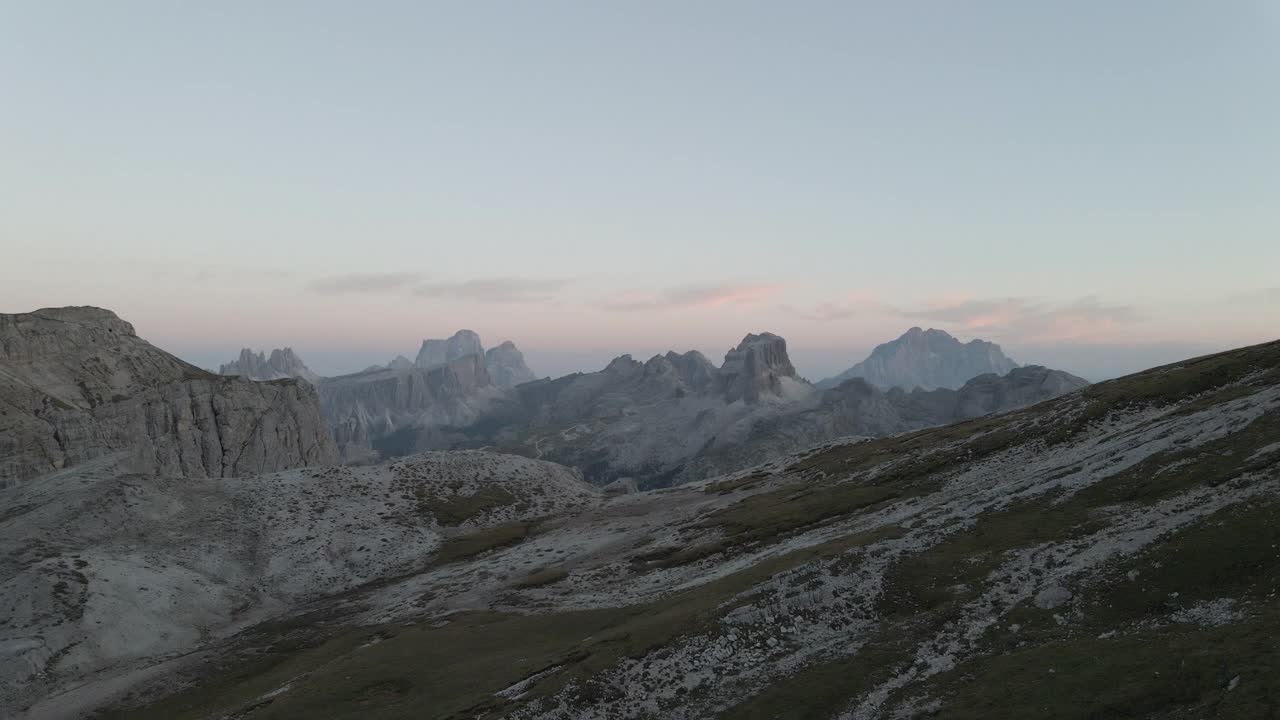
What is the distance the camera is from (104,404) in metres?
167

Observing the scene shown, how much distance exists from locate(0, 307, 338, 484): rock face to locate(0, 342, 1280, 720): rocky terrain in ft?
128

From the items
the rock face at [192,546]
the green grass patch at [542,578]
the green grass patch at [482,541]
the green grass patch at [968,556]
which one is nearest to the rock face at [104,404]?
the rock face at [192,546]

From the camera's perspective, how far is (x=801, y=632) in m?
40.2

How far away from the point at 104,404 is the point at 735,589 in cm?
18252

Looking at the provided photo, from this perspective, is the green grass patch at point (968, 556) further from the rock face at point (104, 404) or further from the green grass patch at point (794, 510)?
the rock face at point (104, 404)

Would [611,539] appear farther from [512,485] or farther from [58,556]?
[58,556]

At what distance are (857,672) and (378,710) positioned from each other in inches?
1290

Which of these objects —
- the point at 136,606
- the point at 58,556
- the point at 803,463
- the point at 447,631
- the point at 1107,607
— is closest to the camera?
the point at 1107,607

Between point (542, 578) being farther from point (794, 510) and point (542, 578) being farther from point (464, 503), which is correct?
point (464, 503)

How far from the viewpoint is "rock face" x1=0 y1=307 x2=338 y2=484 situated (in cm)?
14562

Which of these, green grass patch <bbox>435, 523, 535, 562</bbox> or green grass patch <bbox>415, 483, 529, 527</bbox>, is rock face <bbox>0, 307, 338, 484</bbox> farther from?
green grass patch <bbox>435, 523, 535, 562</bbox>

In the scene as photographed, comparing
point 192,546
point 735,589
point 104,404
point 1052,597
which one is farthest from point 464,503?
point 1052,597

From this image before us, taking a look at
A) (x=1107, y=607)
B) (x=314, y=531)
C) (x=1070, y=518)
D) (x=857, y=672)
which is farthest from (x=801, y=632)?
(x=314, y=531)

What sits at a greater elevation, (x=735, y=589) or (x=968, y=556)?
(x=968, y=556)
